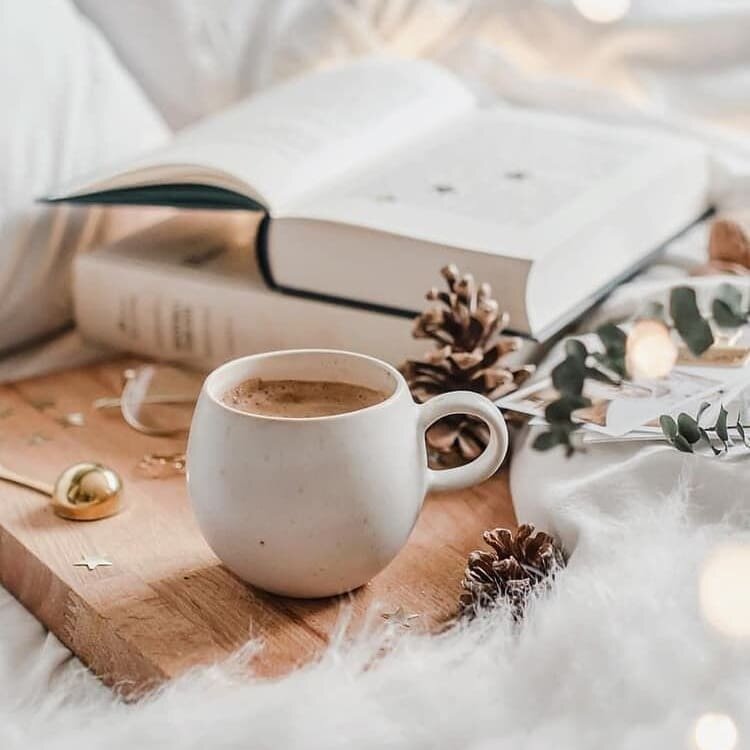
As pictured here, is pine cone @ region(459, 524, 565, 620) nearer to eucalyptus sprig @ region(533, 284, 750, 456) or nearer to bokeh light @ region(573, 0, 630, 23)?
eucalyptus sprig @ region(533, 284, 750, 456)

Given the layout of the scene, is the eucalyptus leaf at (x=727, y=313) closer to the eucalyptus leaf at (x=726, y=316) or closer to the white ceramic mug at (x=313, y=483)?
the eucalyptus leaf at (x=726, y=316)

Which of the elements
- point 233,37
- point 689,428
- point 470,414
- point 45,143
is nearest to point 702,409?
point 689,428

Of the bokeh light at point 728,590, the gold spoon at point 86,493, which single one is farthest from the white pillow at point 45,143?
the bokeh light at point 728,590

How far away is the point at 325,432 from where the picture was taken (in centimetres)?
57

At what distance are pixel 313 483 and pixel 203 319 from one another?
377 mm

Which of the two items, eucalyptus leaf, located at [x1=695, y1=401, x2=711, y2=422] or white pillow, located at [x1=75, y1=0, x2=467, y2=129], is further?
white pillow, located at [x1=75, y1=0, x2=467, y2=129]

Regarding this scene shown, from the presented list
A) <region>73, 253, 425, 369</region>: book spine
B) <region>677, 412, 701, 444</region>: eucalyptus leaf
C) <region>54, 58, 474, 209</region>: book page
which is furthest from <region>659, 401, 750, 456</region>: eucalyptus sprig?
<region>54, 58, 474, 209</region>: book page

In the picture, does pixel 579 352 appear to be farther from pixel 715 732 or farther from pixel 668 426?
pixel 715 732

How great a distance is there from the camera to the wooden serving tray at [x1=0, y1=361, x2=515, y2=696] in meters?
0.59

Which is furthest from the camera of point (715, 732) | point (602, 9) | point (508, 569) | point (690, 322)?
point (602, 9)

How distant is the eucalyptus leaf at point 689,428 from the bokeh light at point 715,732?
0.18m

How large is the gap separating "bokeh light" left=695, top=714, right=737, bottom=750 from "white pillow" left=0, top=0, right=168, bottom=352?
660 mm

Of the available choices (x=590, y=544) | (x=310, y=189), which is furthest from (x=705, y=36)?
(x=590, y=544)

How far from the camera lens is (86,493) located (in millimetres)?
711
